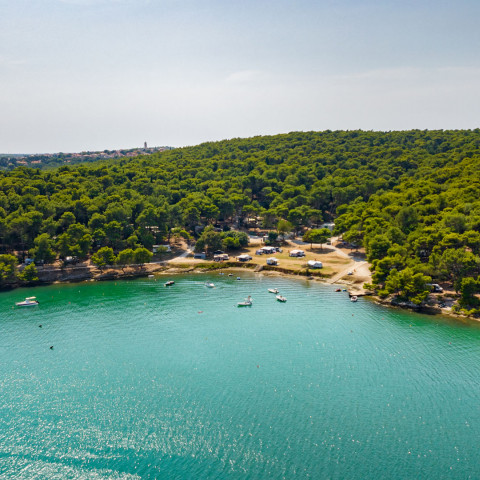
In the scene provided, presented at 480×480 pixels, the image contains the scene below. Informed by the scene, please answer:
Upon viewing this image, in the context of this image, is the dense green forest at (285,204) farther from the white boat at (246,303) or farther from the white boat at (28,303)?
the white boat at (246,303)

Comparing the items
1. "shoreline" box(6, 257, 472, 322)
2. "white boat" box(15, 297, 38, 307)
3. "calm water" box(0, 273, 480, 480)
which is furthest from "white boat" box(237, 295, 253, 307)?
"white boat" box(15, 297, 38, 307)

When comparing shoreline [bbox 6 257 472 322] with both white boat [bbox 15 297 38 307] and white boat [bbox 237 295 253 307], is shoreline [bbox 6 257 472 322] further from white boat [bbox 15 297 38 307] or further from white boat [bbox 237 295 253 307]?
white boat [bbox 237 295 253 307]

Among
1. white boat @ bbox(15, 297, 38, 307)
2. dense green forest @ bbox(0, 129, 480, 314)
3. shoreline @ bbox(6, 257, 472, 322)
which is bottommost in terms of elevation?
shoreline @ bbox(6, 257, 472, 322)

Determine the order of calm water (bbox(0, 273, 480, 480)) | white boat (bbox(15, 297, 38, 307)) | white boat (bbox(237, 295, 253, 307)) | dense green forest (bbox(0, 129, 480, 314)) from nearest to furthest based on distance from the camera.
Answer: calm water (bbox(0, 273, 480, 480)) → white boat (bbox(237, 295, 253, 307)) → white boat (bbox(15, 297, 38, 307)) → dense green forest (bbox(0, 129, 480, 314))

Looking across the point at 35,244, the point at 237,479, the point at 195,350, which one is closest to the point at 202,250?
the point at 35,244

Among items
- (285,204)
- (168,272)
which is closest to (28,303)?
(168,272)

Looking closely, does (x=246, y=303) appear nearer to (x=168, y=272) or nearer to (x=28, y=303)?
(x=168, y=272)

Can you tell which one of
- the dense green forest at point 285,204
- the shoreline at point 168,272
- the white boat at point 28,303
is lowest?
the shoreline at point 168,272

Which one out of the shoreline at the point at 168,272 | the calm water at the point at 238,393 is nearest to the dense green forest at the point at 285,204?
the shoreline at the point at 168,272
